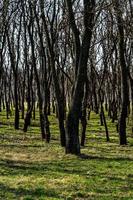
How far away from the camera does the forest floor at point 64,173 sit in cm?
1062

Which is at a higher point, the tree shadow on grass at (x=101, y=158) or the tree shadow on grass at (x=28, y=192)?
the tree shadow on grass at (x=101, y=158)

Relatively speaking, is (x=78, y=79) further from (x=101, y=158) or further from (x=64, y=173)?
(x=64, y=173)

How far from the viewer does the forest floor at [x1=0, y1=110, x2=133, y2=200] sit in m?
10.6

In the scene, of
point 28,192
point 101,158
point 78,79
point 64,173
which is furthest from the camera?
point 78,79

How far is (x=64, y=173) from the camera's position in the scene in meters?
13.4

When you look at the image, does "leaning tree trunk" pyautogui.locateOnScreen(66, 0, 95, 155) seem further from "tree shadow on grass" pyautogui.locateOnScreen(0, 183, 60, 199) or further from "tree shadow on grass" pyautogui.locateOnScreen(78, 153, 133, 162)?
"tree shadow on grass" pyautogui.locateOnScreen(0, 183, 60, 199)

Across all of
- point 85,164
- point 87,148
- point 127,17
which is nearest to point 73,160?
point 85,164

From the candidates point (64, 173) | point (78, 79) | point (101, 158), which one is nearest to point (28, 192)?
point (64, 173)

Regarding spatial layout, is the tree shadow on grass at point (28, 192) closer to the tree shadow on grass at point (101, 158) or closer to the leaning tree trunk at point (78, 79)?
the tree shadow on grass at point (101, 158)

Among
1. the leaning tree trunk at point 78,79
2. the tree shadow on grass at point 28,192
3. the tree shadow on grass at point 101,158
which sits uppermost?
the leaning tree trunk at point 78,79

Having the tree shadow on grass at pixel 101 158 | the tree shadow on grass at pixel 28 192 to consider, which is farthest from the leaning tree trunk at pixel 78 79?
the tree shadow on grass at pixel 28 192

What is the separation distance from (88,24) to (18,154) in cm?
553

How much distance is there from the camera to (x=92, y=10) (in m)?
17.2

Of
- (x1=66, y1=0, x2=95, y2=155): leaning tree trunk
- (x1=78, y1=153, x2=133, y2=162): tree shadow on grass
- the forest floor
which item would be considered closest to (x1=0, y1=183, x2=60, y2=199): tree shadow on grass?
the forest floor
